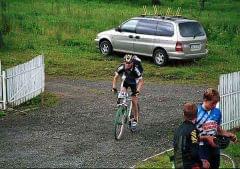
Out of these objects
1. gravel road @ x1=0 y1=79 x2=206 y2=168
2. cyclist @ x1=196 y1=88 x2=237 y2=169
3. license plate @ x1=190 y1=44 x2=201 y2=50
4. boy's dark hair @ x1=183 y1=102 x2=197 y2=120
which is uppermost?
boy's dark hair @ x1=183 y1=102 x2=197 y2=120

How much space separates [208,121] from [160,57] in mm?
13758

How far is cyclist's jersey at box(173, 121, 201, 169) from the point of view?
23.9 ft

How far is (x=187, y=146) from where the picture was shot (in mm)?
7293

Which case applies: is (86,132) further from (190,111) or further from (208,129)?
(190,111)

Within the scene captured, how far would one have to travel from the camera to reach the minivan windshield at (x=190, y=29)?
21578 millimetres

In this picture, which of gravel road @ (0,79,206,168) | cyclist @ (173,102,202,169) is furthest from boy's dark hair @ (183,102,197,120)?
gravel road @ (0,79,206,168)

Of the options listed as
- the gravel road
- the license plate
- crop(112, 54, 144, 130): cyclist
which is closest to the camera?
the gravel road

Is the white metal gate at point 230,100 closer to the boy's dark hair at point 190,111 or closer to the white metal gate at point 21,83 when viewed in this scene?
the boy's dark hair at point 190,111

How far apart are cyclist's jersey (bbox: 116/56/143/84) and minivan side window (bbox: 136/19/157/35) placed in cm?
1033

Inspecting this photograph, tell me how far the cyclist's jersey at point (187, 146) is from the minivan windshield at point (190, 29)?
14363 millimetres

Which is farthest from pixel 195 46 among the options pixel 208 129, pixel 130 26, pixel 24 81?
pixel 208 129

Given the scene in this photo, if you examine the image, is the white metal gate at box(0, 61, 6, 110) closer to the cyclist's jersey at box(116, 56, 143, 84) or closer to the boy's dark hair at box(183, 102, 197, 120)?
the cyclist's jersey at box(116, 56, 143, 84)

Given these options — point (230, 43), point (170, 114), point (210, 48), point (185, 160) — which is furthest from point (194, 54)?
point (185, 160)

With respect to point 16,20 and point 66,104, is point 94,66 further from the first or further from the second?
point 16,20
